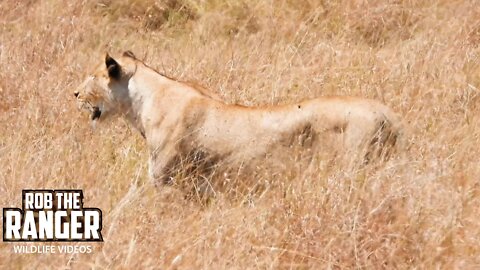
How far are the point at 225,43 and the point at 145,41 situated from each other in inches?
28.7

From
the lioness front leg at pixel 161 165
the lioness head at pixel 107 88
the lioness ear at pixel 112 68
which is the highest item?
the lioness ear at pixel 112 68

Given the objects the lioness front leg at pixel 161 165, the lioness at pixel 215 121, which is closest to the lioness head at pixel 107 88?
the lioness at pixel 215 121

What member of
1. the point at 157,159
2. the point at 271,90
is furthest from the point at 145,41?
the point at 157,159

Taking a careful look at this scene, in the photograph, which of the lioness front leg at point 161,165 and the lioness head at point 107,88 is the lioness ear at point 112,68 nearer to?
the lioness head at point 107,88

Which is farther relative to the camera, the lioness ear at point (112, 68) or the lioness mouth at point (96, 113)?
the lioness mouth at point (96, 113)

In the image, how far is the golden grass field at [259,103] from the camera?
3859 millimetres

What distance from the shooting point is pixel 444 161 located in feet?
14.6

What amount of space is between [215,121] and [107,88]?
67 centimetres

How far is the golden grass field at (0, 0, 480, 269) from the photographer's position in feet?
12.7

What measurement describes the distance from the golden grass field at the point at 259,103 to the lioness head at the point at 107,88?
→ 175 millimetres

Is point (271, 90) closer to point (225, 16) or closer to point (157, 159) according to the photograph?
point (157, 159)

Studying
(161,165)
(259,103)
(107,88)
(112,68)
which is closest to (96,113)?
(107,88)

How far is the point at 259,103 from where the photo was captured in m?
6.20

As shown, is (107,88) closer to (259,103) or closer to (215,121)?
(215,121)
